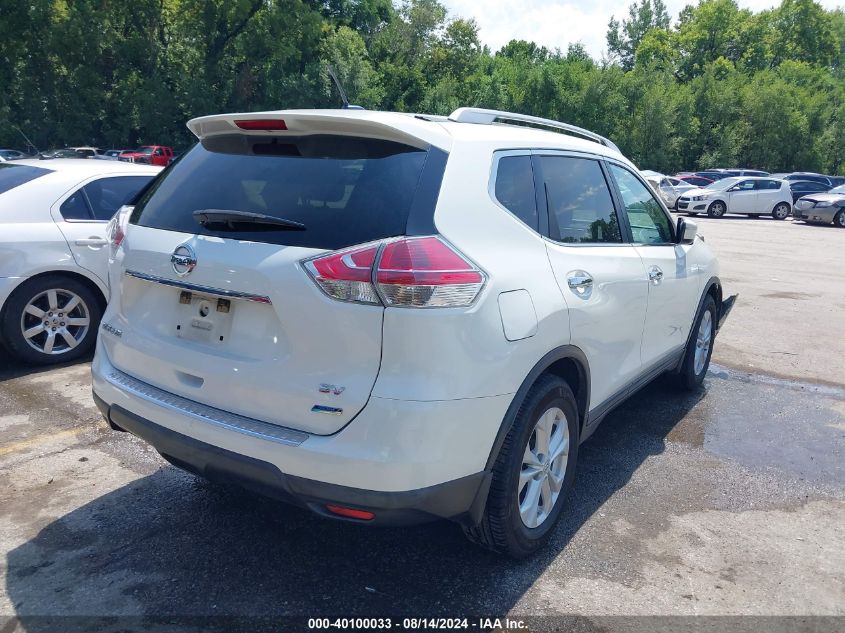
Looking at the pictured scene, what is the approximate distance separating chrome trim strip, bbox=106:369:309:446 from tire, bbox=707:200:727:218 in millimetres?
28000

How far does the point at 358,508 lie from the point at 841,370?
18.6 feet

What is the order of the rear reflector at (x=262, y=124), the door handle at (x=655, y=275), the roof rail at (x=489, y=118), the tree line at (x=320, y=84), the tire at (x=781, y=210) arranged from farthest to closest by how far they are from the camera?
the tree line at (x=320, y=84)
the tire at (x=781, y=210)
the door handle at (x=655, y=275)
the roof rail at (x=489, y=118)
the rear reflector at (x=262, y=124)

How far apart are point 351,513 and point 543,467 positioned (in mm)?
1038

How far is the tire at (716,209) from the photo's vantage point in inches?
1088

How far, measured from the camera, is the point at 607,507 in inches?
145

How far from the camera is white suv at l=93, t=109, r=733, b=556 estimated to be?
2.42m

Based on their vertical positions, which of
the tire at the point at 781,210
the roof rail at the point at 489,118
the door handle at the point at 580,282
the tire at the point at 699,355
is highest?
the roof rail at the point at 489,118

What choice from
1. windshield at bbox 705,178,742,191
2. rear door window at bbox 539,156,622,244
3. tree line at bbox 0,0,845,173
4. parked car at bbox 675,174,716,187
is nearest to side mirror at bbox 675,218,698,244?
rear door window at bbox 539,156,622,244

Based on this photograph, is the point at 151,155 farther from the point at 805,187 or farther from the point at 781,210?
the point at 805,187

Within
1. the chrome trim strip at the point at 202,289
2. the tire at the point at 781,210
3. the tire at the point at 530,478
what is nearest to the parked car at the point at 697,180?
the tire at the point at 781,210

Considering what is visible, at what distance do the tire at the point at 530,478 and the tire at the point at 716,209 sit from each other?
26.9 m

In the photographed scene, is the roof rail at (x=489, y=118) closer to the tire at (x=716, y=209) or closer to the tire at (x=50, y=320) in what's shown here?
the tire at (x=50, y=320)

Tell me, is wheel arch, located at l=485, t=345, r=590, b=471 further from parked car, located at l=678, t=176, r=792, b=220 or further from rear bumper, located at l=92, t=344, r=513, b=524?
parked car, located at l=678, t=176, r=792, b=220

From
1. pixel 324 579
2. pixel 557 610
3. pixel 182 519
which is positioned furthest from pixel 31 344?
pixel 557 610
